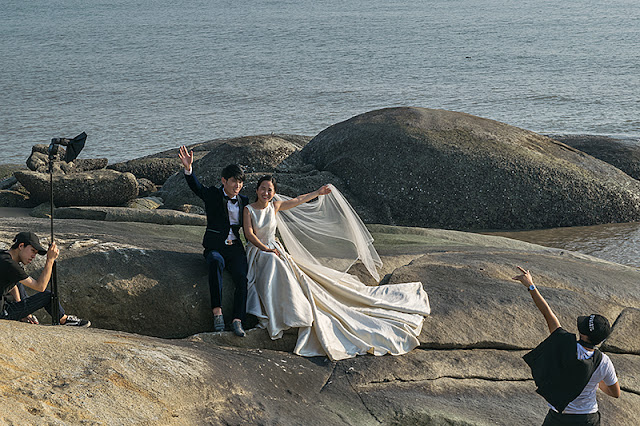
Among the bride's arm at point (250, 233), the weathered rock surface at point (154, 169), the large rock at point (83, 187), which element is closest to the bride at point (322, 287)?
the bride's arm at point (250, 233)

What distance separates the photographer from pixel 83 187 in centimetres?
1305

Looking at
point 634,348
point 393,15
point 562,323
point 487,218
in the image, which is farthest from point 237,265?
point 393,15

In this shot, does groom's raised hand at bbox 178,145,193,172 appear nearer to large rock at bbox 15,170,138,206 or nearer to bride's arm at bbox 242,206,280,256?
bride's arm at bbox 242,206,280,256

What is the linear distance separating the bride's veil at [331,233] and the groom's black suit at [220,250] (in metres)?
0.74

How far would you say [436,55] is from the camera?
50406 millimetres

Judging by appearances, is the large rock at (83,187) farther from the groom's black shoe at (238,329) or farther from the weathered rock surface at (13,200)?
the groom's black shoe at (238,329)

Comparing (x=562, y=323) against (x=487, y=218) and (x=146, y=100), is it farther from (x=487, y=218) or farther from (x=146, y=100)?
(x=146, y=100)

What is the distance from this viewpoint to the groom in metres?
7.00

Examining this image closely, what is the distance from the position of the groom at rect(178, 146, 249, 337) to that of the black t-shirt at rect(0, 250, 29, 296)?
68.6 inches

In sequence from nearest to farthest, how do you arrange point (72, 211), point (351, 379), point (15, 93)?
point (351, 379)
point (72, 211)
point (15, 93)

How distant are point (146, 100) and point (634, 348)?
1242 inches

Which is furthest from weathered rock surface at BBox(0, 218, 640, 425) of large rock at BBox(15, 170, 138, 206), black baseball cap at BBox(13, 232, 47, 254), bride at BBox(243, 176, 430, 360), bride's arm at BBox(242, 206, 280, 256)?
large rock at BBox(15, 170, 138, 206)

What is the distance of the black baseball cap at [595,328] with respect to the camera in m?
5.10

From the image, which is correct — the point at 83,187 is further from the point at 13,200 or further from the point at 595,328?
the point at 595,328
